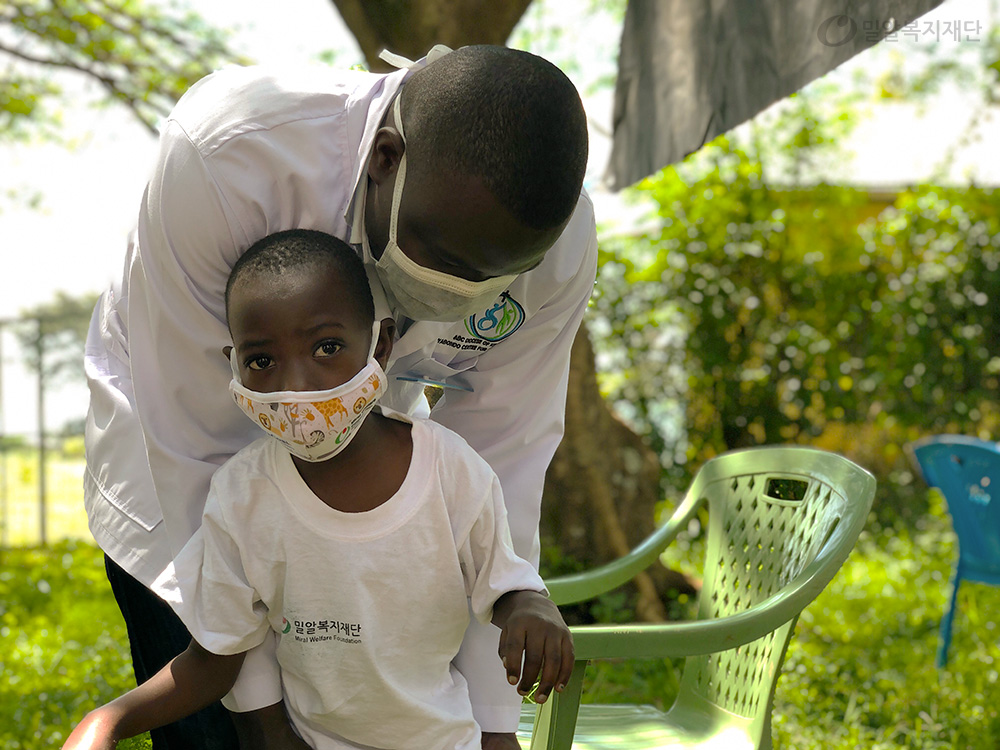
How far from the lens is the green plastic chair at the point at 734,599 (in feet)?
6.26

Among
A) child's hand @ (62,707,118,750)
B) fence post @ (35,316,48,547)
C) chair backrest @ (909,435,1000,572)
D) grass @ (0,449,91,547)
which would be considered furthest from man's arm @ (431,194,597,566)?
grass @ (0,449,91,547)

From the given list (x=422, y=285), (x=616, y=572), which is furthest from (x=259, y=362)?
(x=616, y=572)

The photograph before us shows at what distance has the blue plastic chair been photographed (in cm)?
414

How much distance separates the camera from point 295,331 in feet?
5.09

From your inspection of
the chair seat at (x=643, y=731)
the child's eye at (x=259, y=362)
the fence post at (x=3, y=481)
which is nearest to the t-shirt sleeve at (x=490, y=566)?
the child's eye at (x=259, y=362)

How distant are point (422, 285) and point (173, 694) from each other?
0.76 meters

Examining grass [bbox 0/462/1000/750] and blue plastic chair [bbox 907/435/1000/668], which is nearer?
grass [bbox 0/462/1000/750]

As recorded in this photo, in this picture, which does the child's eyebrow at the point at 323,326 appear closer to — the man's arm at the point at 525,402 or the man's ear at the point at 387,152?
the man's ear at the point at 387,152

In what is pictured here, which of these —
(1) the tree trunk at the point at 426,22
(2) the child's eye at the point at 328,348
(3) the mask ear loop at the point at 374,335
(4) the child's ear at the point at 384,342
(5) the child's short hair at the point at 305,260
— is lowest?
(1) the tree trunk at the point at 426,22

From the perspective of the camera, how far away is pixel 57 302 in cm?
902

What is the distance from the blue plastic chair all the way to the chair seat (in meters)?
2.08

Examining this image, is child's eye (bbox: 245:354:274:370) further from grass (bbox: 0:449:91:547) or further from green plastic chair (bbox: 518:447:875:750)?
grass (bbox: 0:449:91:547)

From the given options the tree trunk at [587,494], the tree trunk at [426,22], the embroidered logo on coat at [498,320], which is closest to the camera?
the embroidered logo on coat at [498,320]

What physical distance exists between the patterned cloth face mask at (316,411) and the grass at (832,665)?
2.38 metres
